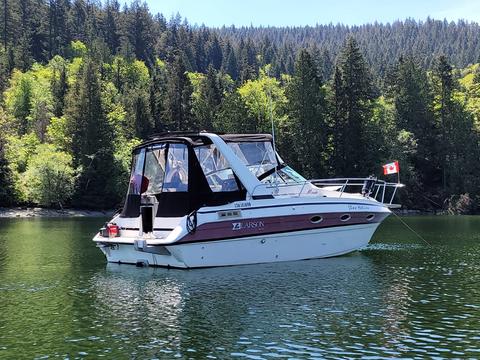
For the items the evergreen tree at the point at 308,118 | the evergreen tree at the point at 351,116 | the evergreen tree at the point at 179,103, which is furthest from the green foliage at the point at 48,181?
the evergreen tree at the point at 351,116

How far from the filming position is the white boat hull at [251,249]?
2438cm

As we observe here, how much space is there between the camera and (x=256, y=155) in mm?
27656

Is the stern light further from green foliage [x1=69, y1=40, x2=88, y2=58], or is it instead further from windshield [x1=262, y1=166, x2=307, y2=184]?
green foliage [x1=69, y1=40, x2=88, y2=58]

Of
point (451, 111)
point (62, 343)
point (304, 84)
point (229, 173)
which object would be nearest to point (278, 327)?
point (62, 343)

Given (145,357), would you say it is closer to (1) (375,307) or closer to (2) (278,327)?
(2) (278,327)

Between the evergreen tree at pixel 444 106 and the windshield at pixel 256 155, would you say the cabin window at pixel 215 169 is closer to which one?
the windshield at pixel 256 155

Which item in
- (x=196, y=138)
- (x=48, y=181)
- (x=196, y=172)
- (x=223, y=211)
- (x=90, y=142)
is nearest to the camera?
(x=223, y=211)

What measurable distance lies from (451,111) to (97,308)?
90.4m

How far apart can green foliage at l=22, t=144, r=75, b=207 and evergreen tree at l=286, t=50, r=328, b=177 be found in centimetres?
3340

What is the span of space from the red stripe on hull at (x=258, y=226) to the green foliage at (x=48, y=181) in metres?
56.1

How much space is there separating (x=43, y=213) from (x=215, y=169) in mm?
54057

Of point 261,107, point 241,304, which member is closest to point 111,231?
point 241,304

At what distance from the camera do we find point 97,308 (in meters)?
17.0

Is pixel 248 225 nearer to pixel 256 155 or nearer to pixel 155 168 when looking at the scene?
pixel 256 155
